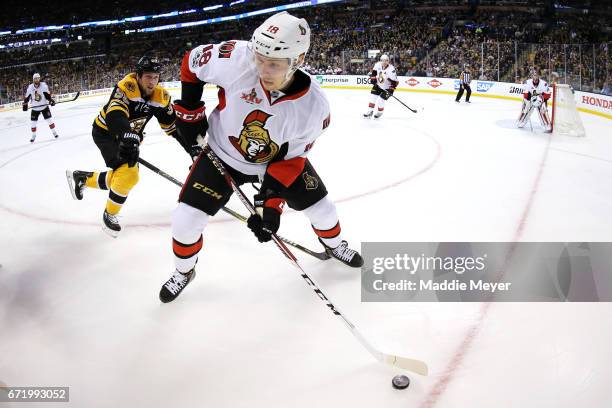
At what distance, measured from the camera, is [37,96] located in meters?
7.65

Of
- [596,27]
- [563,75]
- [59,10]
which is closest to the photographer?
[563,75]

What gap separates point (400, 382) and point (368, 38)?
719 inches

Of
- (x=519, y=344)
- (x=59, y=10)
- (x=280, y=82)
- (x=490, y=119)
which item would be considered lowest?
(x=59, y=10)

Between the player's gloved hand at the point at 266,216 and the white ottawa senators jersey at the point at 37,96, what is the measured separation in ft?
23.2

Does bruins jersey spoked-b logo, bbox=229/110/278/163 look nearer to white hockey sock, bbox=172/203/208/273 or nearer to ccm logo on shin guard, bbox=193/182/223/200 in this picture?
ccm logo on shin guard, bbox=193/182/223/200

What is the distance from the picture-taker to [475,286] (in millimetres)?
2629

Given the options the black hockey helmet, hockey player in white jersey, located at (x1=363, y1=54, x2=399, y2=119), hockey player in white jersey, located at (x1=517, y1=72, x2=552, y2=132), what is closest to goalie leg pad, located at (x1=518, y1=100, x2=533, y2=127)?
hockey player in white jersey, located at (x1=517, y1=72, x2=552, y2=132)

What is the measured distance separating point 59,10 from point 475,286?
30.2m

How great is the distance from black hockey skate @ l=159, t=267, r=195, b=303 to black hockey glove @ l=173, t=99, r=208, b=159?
0.71m

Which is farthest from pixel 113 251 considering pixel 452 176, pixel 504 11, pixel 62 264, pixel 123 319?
pixel 504 11

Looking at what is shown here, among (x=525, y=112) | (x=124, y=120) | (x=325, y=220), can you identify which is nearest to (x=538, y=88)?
(x=525, y=112)

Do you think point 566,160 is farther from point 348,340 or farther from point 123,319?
point 123,319

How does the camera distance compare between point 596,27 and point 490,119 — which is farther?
point 596,27

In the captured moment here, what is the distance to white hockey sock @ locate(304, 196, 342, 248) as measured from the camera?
102 inches
